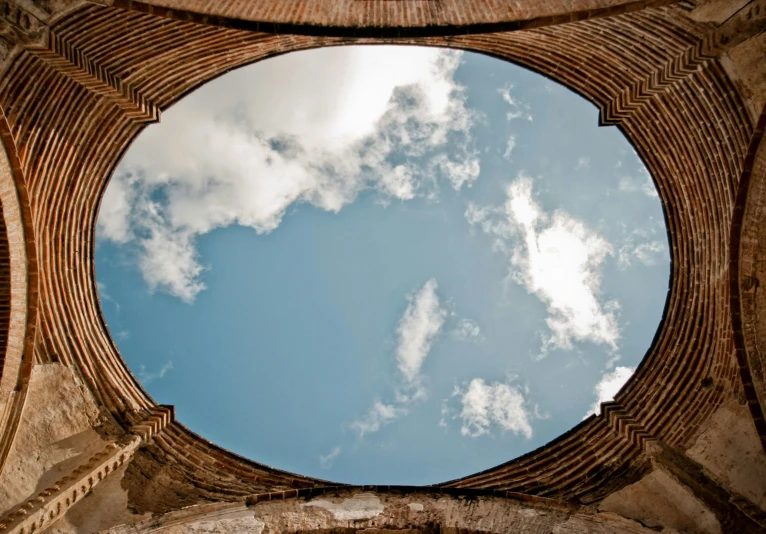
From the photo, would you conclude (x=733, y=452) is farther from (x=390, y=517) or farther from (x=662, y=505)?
(x=390, y=517)

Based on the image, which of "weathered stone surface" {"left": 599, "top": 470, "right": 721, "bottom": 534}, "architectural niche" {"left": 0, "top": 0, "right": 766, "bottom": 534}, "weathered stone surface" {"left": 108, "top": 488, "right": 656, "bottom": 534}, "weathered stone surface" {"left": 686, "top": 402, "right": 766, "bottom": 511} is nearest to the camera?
"architectural niche" {"left": 0, "top": 0, "right": 766, "bottom": 534}

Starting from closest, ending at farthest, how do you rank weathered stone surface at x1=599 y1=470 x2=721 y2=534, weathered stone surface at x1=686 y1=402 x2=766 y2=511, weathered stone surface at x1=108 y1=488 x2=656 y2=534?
weathered stone surface at x1=686 y1=402 x2=766 y2=511, weathered stone surface at x1=599 y1=470 x2=721 y2=534, weathered stone surface at x1=108 y1=488 x2=656 y2=534

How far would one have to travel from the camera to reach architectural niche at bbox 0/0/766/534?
6.85 metres

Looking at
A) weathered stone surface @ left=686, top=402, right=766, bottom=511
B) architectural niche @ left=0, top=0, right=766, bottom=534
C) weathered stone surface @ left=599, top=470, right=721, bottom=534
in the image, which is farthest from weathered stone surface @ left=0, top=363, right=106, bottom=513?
weathered stone surface @ left=686, top=402, right=766, bottom=511

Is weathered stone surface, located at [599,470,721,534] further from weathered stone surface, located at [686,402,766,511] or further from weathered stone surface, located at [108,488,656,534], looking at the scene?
weathered stone surface, located at [686,402,766,511]

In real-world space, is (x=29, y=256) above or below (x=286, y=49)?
below

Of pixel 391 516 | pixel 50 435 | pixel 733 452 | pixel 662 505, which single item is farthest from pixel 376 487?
pixel 733 452

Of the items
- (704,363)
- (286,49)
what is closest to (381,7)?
(286,49)

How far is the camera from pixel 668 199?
8703mm

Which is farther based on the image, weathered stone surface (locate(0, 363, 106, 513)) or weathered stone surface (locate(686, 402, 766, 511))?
weathered stone surface (locate(0, 363, 106, 513))

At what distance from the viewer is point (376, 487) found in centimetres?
820

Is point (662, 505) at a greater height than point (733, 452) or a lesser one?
lesser

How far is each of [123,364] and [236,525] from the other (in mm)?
2869

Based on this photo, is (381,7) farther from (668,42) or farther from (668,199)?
(668,199)
